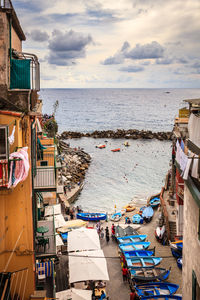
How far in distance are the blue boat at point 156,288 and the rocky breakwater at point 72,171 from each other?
1879cm

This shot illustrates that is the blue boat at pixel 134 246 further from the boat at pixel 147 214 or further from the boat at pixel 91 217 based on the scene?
the boat at pixel 91 217

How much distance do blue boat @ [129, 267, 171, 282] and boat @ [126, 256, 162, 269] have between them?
1.86 ft

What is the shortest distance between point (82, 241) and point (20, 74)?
13.4m

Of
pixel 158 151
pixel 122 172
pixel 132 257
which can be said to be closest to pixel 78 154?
pixel 122 172

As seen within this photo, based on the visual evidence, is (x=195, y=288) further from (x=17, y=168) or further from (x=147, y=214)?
(x=147, y=214)

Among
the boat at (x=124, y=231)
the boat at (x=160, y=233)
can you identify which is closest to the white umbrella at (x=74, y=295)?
the boat at (x=124, y=231)

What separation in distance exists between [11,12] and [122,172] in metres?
45.6

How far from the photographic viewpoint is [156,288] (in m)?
18.6

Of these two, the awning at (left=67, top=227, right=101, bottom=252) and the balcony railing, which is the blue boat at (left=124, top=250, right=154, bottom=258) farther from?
the balcony railing

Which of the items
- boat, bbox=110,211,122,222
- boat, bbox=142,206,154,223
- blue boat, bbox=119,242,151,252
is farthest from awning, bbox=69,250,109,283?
boat, bbox=110,211,122,222

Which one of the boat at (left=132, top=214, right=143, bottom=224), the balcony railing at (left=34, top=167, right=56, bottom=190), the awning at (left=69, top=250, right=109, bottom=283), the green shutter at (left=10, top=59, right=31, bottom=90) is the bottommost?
the boat at (left=132, top=214, right=143, bottom=224)

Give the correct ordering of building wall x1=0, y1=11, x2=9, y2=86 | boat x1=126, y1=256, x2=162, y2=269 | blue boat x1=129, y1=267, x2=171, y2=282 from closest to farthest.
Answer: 1. building wall x1=0, y1=11, x2=9, y2=86
2. blue boat x1=129, y1=267, x2=171, y2=282
3. boat x1=126, y1=256, x2=162, y2=269

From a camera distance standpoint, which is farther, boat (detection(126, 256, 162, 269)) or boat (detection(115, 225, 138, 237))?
boat (detection(115, 225, 138, 237))

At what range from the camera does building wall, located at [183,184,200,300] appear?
9.62 m
